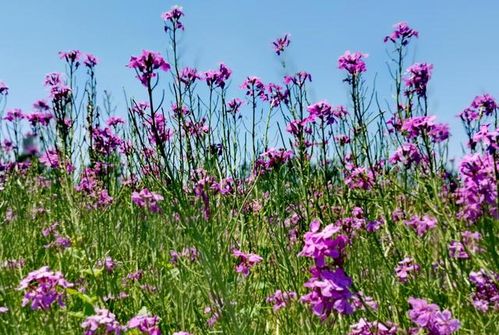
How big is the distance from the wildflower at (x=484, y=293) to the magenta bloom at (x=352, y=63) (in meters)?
1.32

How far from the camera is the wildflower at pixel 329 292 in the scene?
1349 millimetres

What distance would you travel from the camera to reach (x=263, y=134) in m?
3.79

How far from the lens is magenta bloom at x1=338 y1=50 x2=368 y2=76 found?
3107mm

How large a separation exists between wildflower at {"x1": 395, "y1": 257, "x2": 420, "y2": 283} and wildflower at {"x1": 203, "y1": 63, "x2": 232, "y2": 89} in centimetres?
170

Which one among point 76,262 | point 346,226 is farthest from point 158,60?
point 76,262

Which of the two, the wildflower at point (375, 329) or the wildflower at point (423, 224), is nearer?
the wildflower at point (375, 329)

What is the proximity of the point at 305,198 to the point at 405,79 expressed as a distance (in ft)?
4.26

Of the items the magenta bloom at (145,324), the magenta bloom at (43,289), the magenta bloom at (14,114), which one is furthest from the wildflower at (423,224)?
the magenta bloom at (14,114)

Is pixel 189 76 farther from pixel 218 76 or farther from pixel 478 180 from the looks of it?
pixel 478 180

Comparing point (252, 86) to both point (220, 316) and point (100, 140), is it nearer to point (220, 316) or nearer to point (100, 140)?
point (100, 140)

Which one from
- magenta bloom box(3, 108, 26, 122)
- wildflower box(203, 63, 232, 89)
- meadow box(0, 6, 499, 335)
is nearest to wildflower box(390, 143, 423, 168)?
meadow box(0, 6, 499, 335)

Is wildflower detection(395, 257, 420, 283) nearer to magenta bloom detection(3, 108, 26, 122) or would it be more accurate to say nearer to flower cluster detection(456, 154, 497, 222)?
flower cluster detection(456, 154, 497, 222)

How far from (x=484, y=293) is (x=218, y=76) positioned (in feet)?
7.08

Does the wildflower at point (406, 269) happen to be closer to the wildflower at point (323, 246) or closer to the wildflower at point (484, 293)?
the wildflower at point (484, 293)
